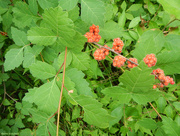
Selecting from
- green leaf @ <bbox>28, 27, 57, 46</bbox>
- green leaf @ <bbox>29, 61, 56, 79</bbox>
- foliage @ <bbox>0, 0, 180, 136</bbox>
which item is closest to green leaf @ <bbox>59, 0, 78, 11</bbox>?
foliage @ <bbox>0, 0, 180, 136</bbox>

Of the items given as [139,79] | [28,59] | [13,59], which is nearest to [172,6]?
[139,79]

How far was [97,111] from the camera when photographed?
3.41 feet

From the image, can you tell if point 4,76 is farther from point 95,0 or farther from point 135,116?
point 135,116

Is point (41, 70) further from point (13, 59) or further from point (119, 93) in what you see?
point (119, 93)

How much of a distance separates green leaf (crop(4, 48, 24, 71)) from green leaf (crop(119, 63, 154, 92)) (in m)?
1.06

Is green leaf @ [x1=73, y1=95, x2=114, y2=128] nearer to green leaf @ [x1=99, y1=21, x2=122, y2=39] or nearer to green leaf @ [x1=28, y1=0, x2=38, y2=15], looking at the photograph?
green leaf @ [x1=99, y1=21, x2=122, y2=39]

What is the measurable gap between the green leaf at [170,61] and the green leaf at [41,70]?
1027 mm

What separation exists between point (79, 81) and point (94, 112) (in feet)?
1.09

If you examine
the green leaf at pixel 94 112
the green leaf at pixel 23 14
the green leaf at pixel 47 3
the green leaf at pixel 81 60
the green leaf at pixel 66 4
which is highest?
the green leaf at pixel 66 4

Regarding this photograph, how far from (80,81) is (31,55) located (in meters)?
0.61

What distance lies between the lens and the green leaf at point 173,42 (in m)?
1.63

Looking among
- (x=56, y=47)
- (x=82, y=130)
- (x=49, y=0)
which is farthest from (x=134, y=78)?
(x=82, y=130)

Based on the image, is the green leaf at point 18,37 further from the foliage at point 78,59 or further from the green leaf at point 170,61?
the green leaf at point 170,61

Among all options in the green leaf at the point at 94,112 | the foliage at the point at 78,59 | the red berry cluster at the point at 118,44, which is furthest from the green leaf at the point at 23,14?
the green leaf at the point at 94,112
